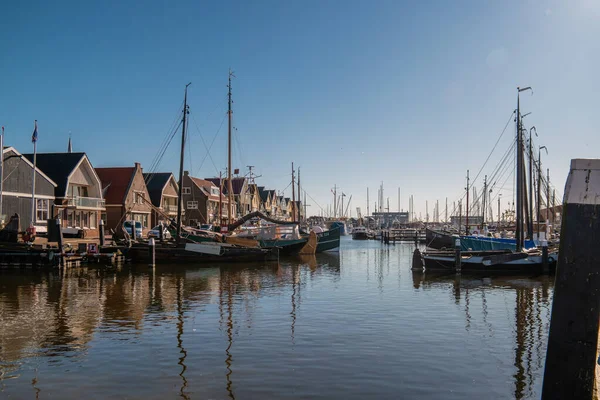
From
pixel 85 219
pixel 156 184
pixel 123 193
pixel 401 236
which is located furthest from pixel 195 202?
pixel 401 236

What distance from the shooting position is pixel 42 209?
4822cm

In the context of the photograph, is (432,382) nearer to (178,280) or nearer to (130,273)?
(178,280)

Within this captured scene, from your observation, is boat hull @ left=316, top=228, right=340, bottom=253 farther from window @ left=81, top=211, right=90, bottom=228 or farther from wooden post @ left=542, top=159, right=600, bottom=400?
wooden post @ left=542, top=159, right=600, bottom=400

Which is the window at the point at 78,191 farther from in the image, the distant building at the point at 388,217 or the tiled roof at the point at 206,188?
the distant building at the point at 388,217

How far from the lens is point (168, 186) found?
72.8 meters

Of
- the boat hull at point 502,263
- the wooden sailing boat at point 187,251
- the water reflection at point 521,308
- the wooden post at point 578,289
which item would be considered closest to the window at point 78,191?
the wooden sailing boat at point 187,251

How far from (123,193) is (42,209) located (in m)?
13.8

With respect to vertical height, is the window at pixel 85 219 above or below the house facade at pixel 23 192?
below

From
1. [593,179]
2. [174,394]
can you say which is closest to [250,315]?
[174,394]

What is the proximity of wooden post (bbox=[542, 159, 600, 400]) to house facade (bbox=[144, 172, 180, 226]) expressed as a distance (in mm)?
64566

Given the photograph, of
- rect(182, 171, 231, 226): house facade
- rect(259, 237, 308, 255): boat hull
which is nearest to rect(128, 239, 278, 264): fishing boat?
rect(259, 237, 308, 255): boat hull

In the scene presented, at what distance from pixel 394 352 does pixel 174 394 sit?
19.8 feet

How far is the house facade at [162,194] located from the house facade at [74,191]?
453 inches

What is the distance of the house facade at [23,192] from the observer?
42.7 meters
